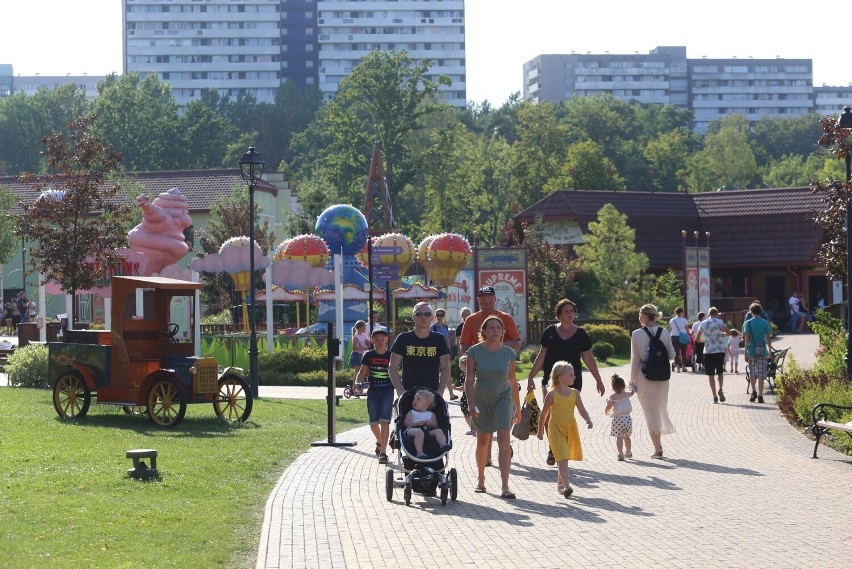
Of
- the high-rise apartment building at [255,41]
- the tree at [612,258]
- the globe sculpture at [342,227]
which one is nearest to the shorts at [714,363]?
the globe sculpture at [342,227]

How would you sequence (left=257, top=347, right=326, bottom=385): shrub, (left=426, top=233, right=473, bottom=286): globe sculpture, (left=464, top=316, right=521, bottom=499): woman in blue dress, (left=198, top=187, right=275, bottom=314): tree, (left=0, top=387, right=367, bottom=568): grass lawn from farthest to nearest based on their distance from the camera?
(left=198, top=187, right=275, bottom=314): tree, (left=426, top=233, right=473, bottom=286): globe sculpture, (left=257, top=347, right=326, bottom=385): shrub, (left=464, top=316, right=521, bottom=499): woman in blue dress, (left=0, top=387, right=367, bottom=568): grass lawn

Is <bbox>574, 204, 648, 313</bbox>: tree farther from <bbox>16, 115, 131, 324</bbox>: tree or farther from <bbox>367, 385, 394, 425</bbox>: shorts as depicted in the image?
<bbox>367, 385, 394, 425</bbox>: shorts

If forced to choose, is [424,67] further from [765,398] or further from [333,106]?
[765,398]

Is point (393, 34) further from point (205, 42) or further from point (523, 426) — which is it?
point (523, 426)

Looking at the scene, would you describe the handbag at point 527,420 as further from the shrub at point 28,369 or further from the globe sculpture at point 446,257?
the globe sculpture at point 446,257

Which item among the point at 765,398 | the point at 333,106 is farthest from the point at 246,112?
the point at 765,398

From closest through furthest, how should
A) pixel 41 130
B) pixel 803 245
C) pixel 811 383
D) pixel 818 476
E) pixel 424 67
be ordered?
pixel 818 476, pixel 811 383, pixel 803 245, pixel 424 67, pixel 41 130

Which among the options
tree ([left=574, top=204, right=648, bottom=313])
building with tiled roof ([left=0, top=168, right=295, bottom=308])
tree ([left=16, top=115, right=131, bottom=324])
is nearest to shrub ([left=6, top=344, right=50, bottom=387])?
tree ([left=16, top=115, right=131, bottom=324])

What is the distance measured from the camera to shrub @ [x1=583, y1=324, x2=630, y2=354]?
41.3m

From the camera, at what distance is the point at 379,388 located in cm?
1587

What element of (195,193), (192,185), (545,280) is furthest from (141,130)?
(545,280)

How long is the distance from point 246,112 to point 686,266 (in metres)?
107

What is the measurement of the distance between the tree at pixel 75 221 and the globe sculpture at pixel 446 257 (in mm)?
15764

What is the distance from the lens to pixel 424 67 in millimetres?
86750
